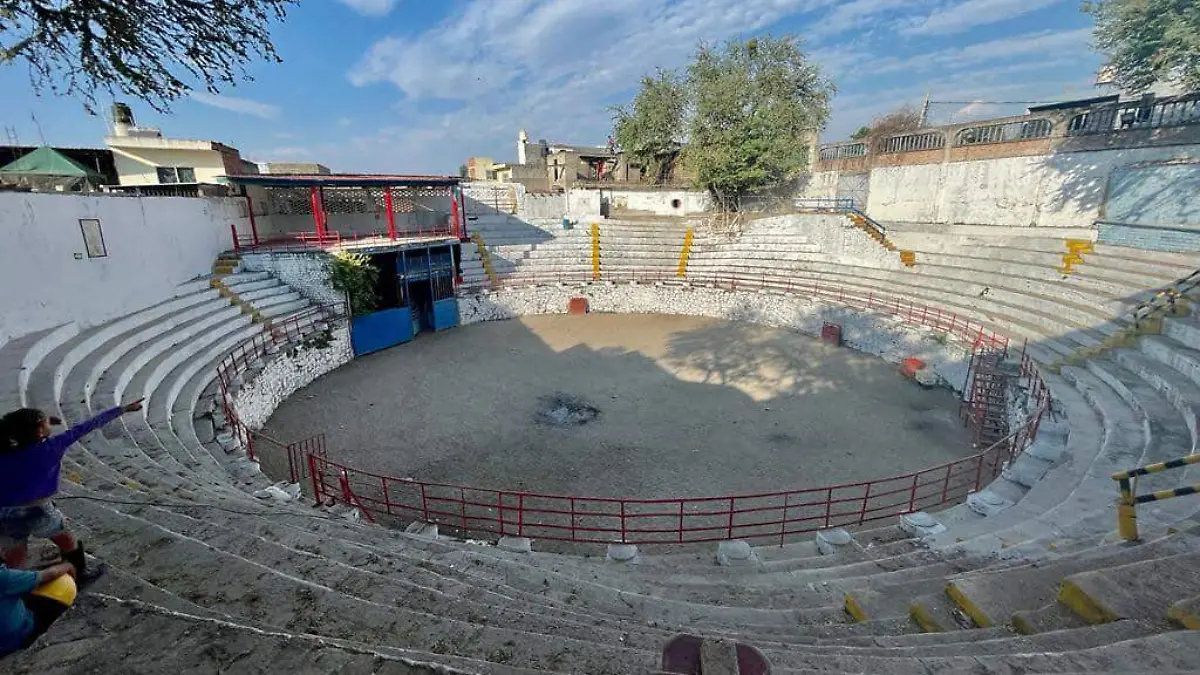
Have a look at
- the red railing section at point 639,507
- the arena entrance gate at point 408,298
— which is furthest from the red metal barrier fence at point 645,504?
the arena entrance gate at point 408,298

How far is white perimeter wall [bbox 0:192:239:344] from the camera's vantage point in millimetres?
10492

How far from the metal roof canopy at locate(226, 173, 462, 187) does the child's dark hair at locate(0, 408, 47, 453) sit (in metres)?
18.1

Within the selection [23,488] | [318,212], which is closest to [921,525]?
[23,488]

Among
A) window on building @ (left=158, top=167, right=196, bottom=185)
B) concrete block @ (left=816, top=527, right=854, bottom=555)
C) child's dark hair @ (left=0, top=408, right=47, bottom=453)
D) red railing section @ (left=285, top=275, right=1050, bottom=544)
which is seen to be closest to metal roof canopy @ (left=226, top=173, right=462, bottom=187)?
window on building @ (left=158, top=167, right=196, bottom=185)

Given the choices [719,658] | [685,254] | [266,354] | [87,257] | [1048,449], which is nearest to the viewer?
[719,658]

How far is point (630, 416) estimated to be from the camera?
44.6 feet

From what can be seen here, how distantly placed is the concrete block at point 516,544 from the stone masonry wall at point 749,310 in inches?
534

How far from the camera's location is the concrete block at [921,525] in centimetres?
752

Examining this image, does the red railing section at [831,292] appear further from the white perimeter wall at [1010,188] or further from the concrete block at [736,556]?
the concrete block at [736,556]

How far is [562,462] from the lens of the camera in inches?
446

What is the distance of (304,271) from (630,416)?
13.2 metres

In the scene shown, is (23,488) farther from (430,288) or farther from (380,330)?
(430,288)

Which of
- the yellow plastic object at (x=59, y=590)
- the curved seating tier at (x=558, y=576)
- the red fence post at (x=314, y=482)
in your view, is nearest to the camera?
the yellow plastic object at (x=59, y=590)

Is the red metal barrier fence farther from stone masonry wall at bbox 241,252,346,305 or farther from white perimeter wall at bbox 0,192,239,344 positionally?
stone masonry wall at bbox 241,252,346,305
